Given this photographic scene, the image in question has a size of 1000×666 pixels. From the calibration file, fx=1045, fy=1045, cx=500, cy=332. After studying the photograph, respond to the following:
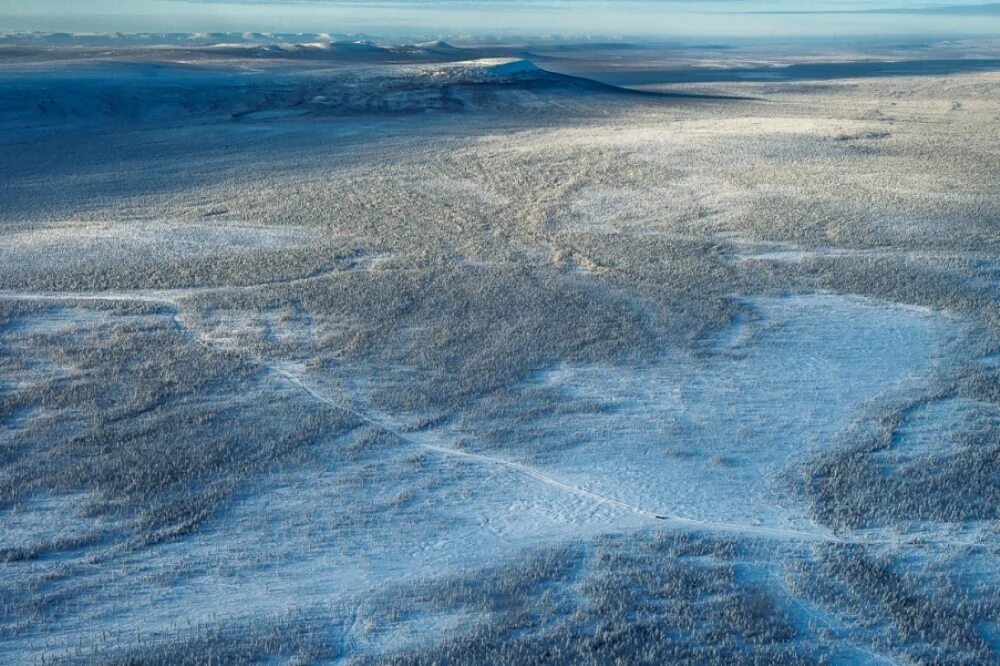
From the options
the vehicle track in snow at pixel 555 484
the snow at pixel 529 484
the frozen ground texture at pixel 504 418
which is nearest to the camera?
the frozen ground texture at pixel 504 418

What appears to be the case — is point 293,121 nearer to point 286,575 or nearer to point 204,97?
point 204,97

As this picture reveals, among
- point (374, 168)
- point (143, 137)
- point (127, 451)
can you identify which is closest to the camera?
point (127, 451)

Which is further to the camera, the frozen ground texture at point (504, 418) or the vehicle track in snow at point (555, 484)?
the vehicle track in snow at point (555, 484)

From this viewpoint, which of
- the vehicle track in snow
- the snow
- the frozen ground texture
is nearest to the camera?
the frozen ground texture

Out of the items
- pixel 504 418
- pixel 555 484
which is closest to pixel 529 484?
pixel 555 484

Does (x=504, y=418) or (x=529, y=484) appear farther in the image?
(x=504, y=418)

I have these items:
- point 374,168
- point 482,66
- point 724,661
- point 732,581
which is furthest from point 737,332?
point 482,66

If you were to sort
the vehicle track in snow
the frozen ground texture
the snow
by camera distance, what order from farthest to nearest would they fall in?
the vehicle track in snow
the snow
the frozen ground texture

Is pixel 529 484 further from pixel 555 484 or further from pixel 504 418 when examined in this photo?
pixel 504 418
